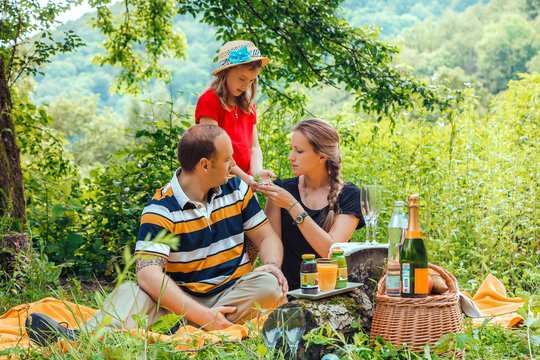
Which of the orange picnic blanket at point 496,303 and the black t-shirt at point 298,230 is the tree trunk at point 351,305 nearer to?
the black t-shirt at point 298,230

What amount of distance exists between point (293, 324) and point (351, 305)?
402mm

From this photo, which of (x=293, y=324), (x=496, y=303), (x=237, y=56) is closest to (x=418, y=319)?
(x=293, y=324)

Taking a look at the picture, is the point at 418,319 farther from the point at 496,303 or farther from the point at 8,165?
the point at 8,165

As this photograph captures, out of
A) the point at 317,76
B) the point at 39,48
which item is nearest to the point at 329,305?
the point at 317,76

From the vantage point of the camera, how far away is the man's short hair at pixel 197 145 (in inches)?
104

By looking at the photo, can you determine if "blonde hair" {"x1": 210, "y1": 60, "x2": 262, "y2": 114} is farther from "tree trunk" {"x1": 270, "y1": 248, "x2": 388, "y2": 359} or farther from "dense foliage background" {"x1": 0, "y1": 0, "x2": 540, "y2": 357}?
"tree trunk" {"x1": 270, "y1": 248, "x2": 388, "y2": 359}

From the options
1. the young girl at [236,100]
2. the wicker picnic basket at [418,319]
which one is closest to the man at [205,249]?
the young girl at [236,100]

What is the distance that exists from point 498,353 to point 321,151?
138 centimetres

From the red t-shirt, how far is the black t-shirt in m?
0.45

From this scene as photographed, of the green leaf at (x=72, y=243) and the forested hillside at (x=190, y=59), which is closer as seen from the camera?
the green leaf at (x=72, y=243)

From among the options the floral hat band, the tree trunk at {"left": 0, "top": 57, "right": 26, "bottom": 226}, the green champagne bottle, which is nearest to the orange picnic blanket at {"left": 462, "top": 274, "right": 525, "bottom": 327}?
the green champagne bottle

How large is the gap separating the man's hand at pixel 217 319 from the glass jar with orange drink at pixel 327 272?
0.57m

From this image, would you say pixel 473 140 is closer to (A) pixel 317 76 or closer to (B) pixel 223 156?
(A) pixel 317 76

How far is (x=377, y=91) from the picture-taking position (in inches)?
197
